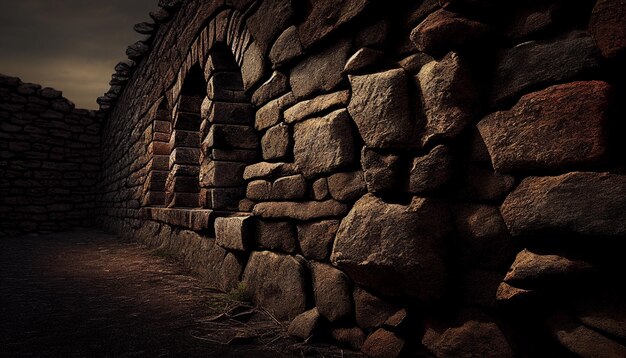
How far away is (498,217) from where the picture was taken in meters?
1.03

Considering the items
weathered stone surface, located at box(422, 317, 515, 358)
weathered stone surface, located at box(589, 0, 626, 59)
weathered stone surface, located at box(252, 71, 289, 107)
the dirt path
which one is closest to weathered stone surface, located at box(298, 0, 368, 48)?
weathered stone surface, located at box(252, 71, 289, 107)

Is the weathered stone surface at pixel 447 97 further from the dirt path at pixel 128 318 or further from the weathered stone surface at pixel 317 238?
the dirt path at pixel 128 318

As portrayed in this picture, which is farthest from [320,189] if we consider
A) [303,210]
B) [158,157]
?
[158,157]

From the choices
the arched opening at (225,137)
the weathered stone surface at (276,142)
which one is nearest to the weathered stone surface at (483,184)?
the weathered stone surface at (276,142)

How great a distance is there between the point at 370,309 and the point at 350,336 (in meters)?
0.17

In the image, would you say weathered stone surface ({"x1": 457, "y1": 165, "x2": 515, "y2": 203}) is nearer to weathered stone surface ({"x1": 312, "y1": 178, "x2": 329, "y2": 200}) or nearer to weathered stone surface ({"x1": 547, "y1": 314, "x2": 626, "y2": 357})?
weathered stone surface ({"x1": 547, "y1": 314, "x2": 626, "y2": 357})

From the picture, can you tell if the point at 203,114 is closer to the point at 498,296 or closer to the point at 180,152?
the point at 180,152

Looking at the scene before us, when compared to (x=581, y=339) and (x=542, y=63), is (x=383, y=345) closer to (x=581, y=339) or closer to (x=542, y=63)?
(x=581, y=339)

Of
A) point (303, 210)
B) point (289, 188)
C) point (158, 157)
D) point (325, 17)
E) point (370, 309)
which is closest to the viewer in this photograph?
point (370, 309)

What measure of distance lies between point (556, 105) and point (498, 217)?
35cm

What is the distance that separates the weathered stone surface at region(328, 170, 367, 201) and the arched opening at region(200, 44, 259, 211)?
3.72ft

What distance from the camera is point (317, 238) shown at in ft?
5.22

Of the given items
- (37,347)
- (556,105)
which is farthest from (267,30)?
(37,347)

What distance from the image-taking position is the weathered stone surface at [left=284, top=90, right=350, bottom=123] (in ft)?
4.88
